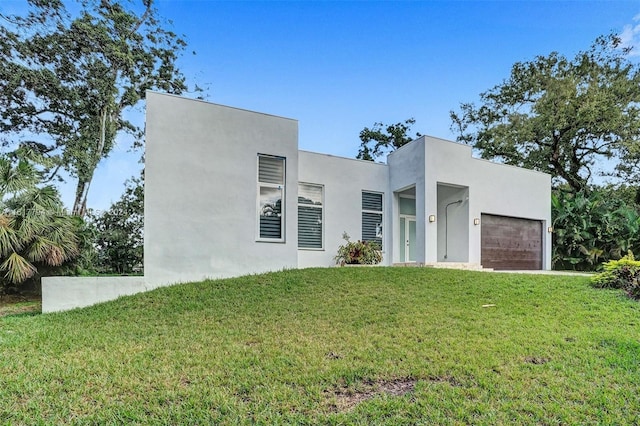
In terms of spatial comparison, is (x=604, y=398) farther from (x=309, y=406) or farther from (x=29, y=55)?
(x=29, y=55)

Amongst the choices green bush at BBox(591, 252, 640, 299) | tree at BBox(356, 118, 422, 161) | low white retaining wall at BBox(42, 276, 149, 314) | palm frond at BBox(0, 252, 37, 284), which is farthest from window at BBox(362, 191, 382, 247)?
tree at BBox(356, 118, 422, 161)

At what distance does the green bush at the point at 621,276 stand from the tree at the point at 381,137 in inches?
647

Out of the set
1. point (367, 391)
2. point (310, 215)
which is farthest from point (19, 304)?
point (367, 391)

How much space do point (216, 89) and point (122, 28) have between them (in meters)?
4.72

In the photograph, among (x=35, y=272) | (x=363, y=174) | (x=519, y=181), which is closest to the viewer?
(x=35, y=272)

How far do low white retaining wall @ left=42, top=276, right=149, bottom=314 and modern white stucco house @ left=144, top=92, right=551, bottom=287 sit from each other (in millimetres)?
666

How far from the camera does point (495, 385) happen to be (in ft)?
10.9

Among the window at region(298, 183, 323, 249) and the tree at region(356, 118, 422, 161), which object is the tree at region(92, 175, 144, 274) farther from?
the tree at region(356, 118, 422, 161)

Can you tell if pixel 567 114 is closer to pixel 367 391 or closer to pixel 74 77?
pixel 367 391

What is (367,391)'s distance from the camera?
10.8 ft

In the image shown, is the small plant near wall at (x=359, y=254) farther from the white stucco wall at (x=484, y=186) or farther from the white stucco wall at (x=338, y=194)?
the white stucco wall at (x=484, y=186)

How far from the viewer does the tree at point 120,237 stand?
37.4 ft

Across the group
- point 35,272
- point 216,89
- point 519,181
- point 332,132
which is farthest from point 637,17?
point 35,272

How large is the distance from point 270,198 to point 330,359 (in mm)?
5455
